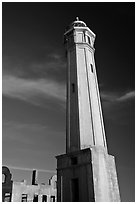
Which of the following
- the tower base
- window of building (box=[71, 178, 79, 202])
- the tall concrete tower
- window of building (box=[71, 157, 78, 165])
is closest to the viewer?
the tower base

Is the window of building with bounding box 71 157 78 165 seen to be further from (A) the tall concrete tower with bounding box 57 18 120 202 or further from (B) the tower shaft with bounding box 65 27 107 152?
(B) the tower shaft with bounding box 65 27 107 152

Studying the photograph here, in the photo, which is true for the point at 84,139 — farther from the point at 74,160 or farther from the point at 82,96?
the point at 82,96

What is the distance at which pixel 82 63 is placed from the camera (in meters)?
17.9

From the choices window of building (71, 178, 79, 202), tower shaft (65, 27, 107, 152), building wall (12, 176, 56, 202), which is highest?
tower shaft (65, 27, 107, 152)

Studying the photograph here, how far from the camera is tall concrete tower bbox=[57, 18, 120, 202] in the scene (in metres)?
12.8

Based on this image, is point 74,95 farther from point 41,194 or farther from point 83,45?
point 41,194

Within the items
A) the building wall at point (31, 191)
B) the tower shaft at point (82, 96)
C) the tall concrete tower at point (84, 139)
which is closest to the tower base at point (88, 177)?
the tall concrete tower at point (84, 139)

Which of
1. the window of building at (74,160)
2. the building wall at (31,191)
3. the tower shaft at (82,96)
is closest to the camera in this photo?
the window of building at (74,160)

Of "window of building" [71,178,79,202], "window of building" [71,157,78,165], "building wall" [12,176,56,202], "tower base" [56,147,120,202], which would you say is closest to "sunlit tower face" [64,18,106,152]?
"window of building" [71,157,78,165]

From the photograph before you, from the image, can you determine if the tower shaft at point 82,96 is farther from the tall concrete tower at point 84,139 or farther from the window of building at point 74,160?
the window of building at point 74,160

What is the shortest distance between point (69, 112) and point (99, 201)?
7.10 meters

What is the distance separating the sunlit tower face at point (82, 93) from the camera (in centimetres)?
1490

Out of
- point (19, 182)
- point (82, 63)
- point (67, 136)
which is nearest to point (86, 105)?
point (67, 136)

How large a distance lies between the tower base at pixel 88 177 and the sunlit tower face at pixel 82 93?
36.9 inches
